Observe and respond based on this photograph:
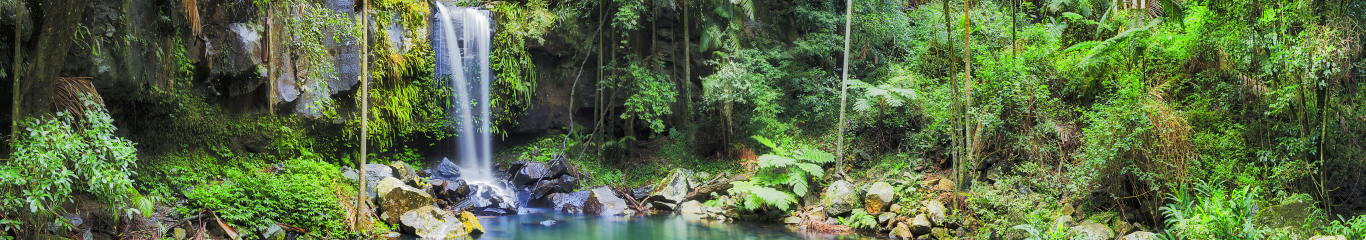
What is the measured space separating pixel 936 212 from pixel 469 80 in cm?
1078

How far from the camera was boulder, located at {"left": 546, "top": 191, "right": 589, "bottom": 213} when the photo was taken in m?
15.0

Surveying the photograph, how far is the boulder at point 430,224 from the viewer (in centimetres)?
1012

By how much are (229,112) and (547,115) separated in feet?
27.7

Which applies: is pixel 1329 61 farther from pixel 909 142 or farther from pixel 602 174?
pixel 602 174

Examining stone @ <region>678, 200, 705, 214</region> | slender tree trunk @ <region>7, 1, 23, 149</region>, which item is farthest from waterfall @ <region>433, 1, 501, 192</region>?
slender tree trunk @ <region>7, 1, 23, 149</region>

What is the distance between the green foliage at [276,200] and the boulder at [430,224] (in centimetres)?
104

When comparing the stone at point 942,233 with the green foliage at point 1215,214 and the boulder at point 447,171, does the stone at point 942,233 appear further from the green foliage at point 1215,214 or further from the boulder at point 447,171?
the boulder at point 447,171

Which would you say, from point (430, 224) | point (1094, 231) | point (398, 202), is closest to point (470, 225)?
point (430, 224)

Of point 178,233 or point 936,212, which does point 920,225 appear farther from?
point 178,233

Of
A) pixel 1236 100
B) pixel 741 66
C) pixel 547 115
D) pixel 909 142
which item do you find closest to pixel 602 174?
pixel 547 115

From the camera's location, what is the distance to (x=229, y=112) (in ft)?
35.1

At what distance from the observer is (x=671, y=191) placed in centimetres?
1533

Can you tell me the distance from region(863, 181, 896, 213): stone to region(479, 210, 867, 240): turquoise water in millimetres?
845

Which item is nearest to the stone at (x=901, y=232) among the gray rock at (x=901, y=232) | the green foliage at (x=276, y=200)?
the gray rock at (x=901, y=232)
